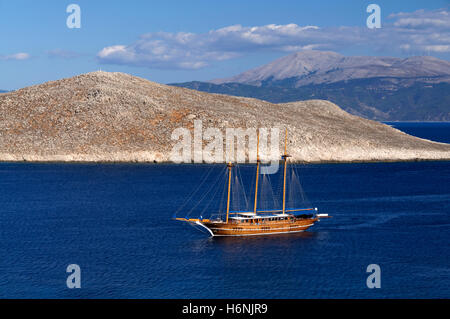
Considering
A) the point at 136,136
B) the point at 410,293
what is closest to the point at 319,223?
the point at 410,293

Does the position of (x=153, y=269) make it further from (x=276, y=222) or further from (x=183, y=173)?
(x=183, y=173)

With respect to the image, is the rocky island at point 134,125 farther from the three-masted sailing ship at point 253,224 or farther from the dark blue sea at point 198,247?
the three-masted sailing ship at point 253,224

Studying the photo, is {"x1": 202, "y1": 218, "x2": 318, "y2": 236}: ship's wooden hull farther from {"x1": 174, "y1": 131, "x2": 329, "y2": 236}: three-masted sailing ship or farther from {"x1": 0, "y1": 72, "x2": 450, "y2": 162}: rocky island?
{"x1": 0, "y1": 72, "x2": 450, "y2": 162}: rocky island

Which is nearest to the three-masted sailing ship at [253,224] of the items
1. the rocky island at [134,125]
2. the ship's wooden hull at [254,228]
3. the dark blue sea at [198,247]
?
the ship's wooden hull at [254,228]

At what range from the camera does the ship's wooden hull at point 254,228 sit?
216ft

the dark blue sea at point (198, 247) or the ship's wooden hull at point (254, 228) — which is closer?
the dark blue sea at point (198, 247)

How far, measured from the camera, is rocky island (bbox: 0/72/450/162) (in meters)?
145

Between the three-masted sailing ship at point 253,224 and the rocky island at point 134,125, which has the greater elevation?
the rocky island at point 134,125

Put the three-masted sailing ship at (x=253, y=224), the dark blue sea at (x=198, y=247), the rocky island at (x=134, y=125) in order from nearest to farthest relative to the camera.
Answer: the dark blue sea at (x=198, y=247) < the three-masted sailing ship at (x=253, y=224) < the rocky island at (x=134, y=125)

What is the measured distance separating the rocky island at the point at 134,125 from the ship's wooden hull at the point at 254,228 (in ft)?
250

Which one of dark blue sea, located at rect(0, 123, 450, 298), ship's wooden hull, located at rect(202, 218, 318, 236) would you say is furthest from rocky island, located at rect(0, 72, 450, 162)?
ship's wooden hull, located at rect(202, 218, 318, 236)

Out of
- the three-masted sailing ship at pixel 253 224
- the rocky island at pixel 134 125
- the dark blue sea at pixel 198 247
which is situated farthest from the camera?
the rocky island at pixel 134 125

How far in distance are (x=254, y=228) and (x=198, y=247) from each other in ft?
24.7

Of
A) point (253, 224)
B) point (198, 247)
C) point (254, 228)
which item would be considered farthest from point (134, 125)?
point (198, 247)
